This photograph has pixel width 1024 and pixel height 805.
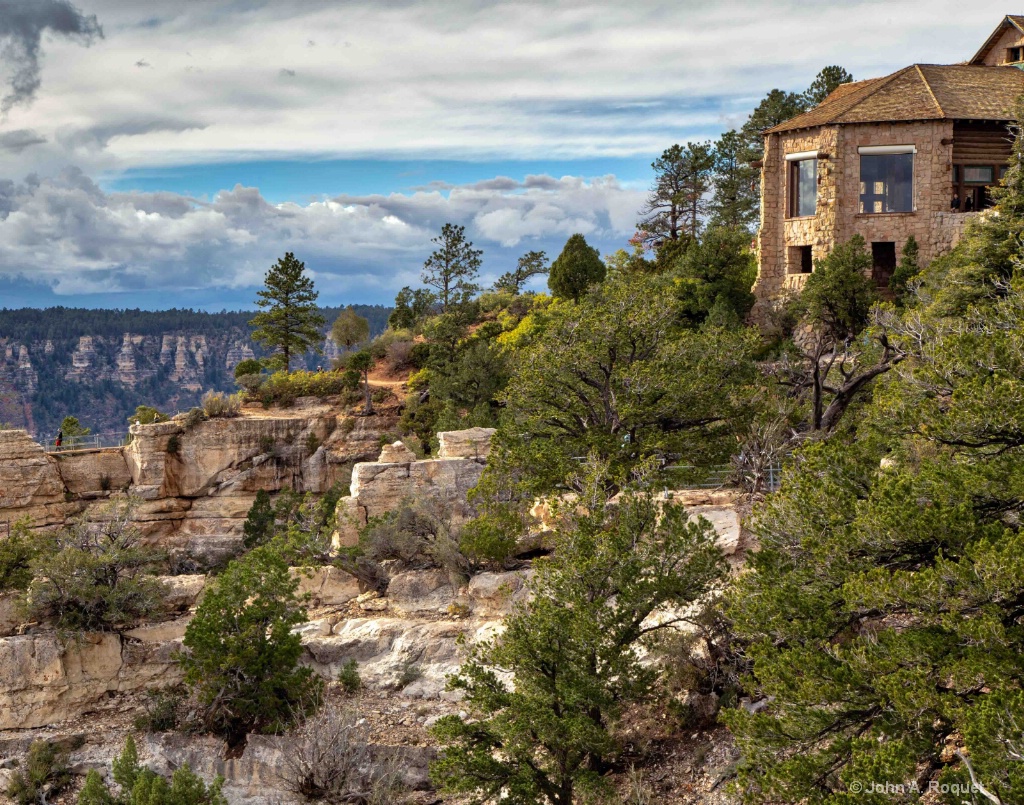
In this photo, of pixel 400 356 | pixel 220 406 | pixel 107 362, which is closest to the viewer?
pixel 220 406

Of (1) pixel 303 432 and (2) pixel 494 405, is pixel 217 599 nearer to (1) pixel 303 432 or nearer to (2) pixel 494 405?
(2) pixel 494 405

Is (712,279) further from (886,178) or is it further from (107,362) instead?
(107,362)

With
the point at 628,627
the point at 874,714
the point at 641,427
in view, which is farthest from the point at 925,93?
the point at 874,714

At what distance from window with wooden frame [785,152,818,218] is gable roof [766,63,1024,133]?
50.0 inches

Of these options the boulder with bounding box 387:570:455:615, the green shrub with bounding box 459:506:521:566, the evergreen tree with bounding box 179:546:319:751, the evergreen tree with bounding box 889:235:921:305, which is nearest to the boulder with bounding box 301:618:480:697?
the boulder with bounding box 387:570:455:615

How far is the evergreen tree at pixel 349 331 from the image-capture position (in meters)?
56.3

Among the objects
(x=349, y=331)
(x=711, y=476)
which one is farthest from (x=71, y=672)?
(x=349, y=331)

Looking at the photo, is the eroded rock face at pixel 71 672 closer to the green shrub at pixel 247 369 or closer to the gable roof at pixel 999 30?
the green shrub at pixel 247 369

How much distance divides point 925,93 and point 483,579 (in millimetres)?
28384

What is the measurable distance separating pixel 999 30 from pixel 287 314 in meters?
38.3

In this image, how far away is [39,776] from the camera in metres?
22.0

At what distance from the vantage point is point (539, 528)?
82.5 ft

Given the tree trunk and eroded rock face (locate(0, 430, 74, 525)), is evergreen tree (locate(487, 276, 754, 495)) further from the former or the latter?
eroded rock face (locate(0, 430, 74, 525))

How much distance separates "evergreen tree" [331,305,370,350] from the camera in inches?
2217
